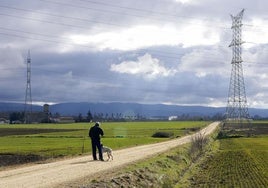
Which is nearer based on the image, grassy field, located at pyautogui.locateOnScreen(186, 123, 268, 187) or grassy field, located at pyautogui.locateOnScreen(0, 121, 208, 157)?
grassy field, located at pyautogui.locateOnScreen(186, 123, 268, 187)

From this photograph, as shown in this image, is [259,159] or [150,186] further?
[259,159]

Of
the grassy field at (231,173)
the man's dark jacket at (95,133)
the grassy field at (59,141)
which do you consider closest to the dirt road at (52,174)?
the man's dark jacket at (95,133)

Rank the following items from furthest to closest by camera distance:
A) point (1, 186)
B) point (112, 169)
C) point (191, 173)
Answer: point (191, 173), point (112, 169), point (1, 186)

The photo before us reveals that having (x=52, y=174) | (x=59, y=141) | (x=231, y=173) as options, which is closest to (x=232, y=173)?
(x=231, y=173)

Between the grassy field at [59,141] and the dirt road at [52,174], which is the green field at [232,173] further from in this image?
the grassy field at [59,141]

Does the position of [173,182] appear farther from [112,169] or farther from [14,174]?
[14,174]

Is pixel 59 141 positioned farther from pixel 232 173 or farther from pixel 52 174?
pixel 52 174

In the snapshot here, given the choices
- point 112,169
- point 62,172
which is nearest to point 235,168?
point 112,169

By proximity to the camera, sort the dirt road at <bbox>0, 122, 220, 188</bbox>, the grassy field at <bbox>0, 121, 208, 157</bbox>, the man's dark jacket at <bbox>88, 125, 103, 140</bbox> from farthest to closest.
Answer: the grassy field at <bbox>0, 121, 208, 157</bbox> → the man's dark jacket at <bbox>88, 125, 103, 140</bbox> → the dirt road at <bbox>0, 122, 220, 188</bbox>

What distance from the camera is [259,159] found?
162 feet

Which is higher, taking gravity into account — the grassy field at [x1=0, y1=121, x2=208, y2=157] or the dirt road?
the grassy field at [x1=0, y1=121, x2=208, y2=157]

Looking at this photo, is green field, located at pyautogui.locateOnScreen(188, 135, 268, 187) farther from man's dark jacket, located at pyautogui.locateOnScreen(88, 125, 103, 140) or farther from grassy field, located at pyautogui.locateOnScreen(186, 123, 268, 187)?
man's dark jacket, located at pyautogui.locateOnScreen(88, 125, 103, 140)

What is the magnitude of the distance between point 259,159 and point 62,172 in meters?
26.7

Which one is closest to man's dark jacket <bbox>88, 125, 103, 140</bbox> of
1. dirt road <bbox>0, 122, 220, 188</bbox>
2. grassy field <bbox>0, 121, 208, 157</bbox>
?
dirt road <bbox>0, 122, 220, 188</bbox>
